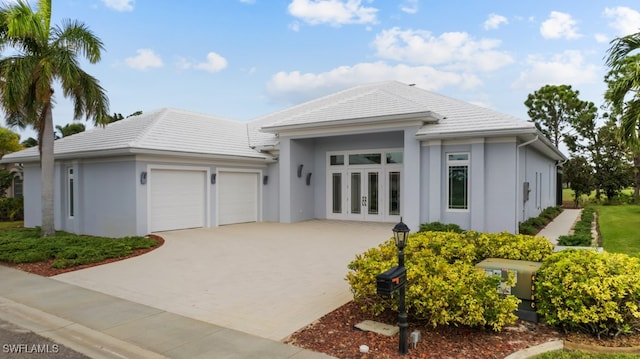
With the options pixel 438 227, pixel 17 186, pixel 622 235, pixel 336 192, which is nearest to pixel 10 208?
pixel 17 186

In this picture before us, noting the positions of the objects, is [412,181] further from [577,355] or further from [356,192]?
[577,355]

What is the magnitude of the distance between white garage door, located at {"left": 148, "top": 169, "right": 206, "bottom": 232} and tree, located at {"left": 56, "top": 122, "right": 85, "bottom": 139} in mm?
19645

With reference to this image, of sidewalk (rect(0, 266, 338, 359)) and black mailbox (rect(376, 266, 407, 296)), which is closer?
black mailbox (rect(376, 266, 407, 296))

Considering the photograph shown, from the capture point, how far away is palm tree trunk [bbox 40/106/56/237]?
12.3 meters

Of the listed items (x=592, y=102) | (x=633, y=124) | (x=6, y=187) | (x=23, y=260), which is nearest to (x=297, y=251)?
(x=23, y=260)

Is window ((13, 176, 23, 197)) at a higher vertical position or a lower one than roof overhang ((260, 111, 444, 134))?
lower

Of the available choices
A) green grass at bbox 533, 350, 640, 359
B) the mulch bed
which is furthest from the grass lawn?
green grass at bbox 533, 350, 640, 359

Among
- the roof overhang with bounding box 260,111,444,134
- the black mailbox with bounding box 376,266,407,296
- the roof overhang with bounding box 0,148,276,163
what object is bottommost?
the black mailbox with bounding box 376,266,407,296

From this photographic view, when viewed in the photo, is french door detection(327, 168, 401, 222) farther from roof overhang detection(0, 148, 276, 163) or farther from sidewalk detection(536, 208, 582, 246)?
sidewalk detection(536, 208, 582, 246)

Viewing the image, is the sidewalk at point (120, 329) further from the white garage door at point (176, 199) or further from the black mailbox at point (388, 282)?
the white garage door at point (176, 199)

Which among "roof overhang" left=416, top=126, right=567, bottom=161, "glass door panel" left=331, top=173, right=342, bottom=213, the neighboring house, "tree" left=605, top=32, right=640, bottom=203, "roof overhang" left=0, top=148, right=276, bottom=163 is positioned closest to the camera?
"tree" left=605, top=32, right=640, bottom=203

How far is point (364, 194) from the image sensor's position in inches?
692

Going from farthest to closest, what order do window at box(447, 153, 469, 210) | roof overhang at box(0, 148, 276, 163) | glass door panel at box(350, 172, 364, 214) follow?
glass door panel at box(350, 172, 364, 214)
window at box(447, 153, 469, 210)
roof overhang at box(0, 148, 276, 163)

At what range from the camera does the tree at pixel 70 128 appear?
29.8m
